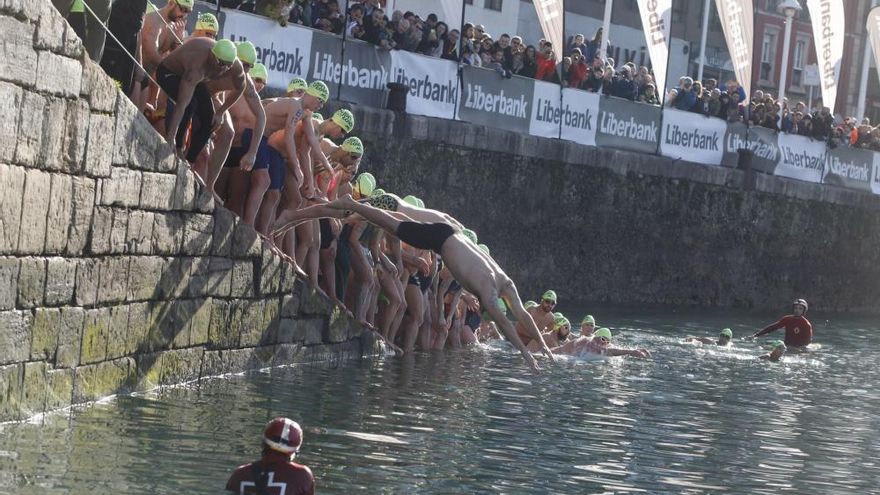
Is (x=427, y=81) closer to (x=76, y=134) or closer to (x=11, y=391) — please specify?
(x=76, y=134)

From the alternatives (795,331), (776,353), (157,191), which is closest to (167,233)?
(157,191)

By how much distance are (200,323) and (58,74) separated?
365 cm

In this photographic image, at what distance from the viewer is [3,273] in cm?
1085

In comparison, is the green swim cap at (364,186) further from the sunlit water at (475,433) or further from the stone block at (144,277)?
the stone block at (144,277)

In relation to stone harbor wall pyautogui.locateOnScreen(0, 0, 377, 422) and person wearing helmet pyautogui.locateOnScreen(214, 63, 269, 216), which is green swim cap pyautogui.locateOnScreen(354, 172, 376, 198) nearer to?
person wearing helmet pyautogui.locateOnScreen(214, 63, 269, 216)

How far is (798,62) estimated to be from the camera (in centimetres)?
6750

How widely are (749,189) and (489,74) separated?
34.9ft

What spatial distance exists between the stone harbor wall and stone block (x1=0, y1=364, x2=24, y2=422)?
0.01 metres

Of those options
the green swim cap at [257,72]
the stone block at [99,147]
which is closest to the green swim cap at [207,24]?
the green swim cap at [257,72]

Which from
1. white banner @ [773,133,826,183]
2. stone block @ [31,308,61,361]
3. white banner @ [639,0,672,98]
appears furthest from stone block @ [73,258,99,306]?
white banner @ [773,133,826,183]

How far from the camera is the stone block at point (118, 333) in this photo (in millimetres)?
12820

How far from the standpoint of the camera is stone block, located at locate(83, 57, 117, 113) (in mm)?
11828

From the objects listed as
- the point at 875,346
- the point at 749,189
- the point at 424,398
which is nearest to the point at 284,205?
the point at 424,398

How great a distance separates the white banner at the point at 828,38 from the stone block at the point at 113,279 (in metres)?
27.3
